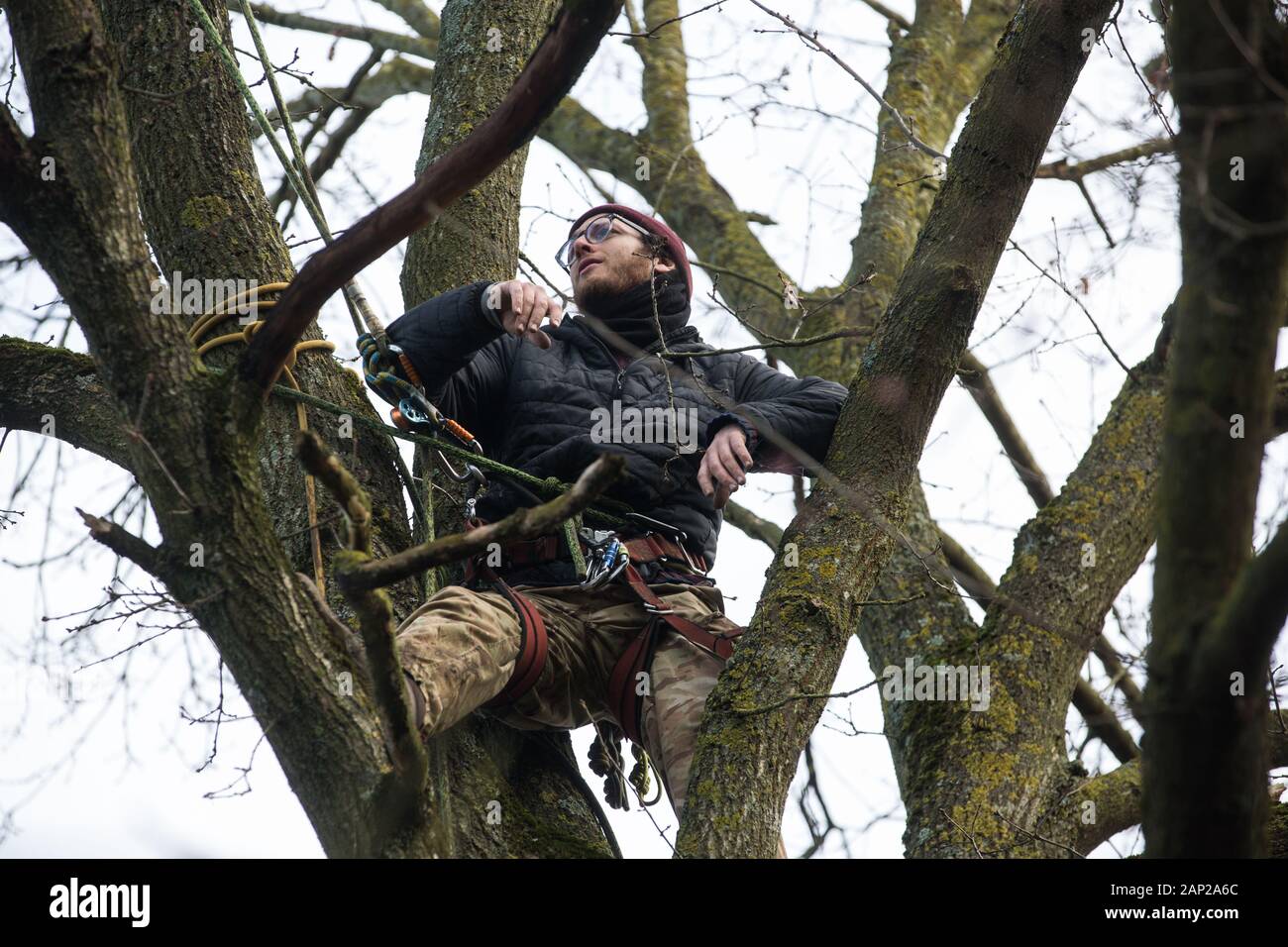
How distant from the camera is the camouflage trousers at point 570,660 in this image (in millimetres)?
2494

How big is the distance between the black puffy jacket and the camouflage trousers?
0.24 meters

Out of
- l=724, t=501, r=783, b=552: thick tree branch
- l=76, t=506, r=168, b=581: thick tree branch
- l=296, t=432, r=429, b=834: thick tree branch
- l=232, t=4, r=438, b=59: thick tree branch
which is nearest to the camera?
l=296, t=432, r=429, b=834: thick tree branch

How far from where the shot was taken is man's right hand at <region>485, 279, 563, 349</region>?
2934 millimetres

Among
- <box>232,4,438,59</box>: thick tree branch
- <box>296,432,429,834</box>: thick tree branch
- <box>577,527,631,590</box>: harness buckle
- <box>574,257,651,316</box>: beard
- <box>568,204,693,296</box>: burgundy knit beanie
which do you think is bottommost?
A: <box>296,432,429,834</box>: thick tree branch

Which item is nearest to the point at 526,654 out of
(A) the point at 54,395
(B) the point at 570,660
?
(B) the point at 570,660

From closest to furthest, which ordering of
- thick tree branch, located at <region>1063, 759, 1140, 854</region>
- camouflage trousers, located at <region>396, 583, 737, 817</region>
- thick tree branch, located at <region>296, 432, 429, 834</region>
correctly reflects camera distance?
thick tree branch, located at <region>296, 432, 429, 834</region> < camouflage trousers, located at <region>396, 583, 737, 817</region> < thick tree branch, located at <region>1063, 759, 1140, 854</region>

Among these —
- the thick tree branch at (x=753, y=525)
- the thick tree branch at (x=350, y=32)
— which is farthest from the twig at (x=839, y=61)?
the thick tree branch at (x=350, y=32)

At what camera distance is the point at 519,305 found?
115 inches

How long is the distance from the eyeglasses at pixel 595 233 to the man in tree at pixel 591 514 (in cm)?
33

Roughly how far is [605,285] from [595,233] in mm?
202

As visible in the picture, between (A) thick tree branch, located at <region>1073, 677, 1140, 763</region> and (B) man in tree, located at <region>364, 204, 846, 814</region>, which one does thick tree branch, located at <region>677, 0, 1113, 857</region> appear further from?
(A) thick tree branch, located at <region>1073, 677, 1140, 763</region>

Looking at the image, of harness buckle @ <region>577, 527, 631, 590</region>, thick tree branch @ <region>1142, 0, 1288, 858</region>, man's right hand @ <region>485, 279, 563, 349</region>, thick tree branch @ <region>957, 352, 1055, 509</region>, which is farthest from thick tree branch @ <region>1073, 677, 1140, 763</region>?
thick tree branch @ <region>1142, 0, 1288, 858</region>

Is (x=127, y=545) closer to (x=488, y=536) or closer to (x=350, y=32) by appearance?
(x=488, y=536)
